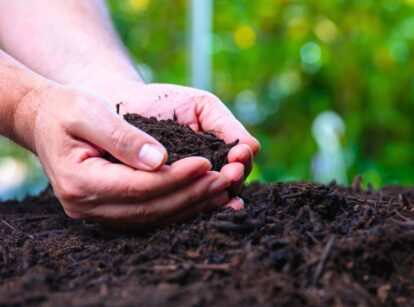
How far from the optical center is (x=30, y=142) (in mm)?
1613

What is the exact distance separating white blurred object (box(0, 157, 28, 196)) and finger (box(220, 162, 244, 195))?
3785mm

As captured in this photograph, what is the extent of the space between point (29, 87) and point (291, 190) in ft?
2.71

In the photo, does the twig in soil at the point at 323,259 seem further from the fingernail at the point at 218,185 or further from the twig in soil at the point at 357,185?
the twig in soil at the point at 357,185

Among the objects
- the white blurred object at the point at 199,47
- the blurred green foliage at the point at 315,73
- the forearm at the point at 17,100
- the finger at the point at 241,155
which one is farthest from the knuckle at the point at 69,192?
the blurred green foliage at the point at 315,73

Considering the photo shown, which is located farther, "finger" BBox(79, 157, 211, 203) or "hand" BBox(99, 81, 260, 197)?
"hand" BBox(99, 81, 260, 197)

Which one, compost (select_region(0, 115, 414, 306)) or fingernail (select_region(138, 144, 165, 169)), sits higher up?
fingernail (select_region(138, 144, 165, 169))

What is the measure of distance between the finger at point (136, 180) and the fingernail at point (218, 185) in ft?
0.13

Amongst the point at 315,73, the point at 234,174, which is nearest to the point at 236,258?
the point at 234,174

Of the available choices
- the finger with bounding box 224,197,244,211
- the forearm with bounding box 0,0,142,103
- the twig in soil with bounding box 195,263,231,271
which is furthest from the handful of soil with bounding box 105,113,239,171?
the forearm with bounding box 0,0,142,103

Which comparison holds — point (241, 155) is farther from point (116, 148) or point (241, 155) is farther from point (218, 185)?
point (116, 148)

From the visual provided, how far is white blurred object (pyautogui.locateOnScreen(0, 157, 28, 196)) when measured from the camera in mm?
5095

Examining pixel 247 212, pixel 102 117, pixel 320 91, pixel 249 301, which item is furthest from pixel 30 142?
pixel 320 91

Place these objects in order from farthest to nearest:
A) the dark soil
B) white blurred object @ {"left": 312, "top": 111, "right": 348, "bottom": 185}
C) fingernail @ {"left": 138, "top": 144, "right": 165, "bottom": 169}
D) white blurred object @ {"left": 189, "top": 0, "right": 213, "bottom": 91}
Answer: white blurred object @ {"left": 312, "top": 111, "right": 348, "bottom": 185}, white blurred object @ {"left": 189, "top": 0, "right": 213, "bottom": 91}, fingernail @ {"left": 138, "top": 144, "right": 165, "bottom": 169}, the dark soil

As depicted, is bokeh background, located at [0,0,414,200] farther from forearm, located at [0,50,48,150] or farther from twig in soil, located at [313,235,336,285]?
twig in soil, located at [313,235,336,285]
